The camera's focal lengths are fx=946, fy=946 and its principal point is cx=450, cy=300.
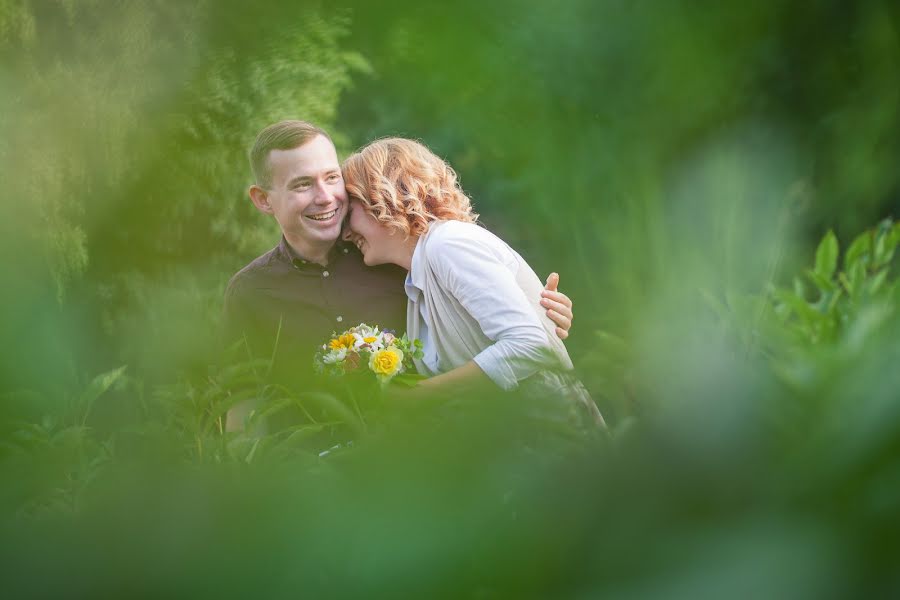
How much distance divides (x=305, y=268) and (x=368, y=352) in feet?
1.77

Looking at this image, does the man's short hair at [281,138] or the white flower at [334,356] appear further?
the man's short hair at [281,138]

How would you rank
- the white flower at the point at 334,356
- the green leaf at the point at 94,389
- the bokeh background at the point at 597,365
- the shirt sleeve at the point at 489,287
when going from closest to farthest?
the bokeh background at the point at 597,365
the green leaf at the point at 94,389
the white flower at the point at 334,356
the shirt sleeve at the point at 489,287

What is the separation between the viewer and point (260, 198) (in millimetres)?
1501

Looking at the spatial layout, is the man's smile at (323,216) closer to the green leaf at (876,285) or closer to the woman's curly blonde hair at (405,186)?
the woman's curly blonde hair at (405,186)

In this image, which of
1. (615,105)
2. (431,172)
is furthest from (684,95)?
(431,172)

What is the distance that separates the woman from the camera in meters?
1.18

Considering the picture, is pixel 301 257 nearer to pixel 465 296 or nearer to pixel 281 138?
pixel 281 138

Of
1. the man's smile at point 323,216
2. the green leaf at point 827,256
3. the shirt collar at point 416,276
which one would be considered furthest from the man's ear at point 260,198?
the green leaf at point 827,256

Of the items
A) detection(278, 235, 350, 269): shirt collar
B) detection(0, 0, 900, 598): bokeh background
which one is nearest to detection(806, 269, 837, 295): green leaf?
Answer: detection(0, 0, 900, 598): bokeh background

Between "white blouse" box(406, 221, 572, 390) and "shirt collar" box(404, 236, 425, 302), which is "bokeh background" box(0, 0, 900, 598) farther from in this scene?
"shirt collar" box(404, 236, 425, 302)

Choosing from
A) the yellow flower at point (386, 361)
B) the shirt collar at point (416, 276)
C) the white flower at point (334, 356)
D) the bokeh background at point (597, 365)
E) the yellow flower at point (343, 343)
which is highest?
the shirt collar at point (416, 276)

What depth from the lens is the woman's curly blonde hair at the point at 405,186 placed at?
1.36 m

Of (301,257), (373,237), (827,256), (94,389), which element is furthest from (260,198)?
(827,256)

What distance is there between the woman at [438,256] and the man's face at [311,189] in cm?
2
